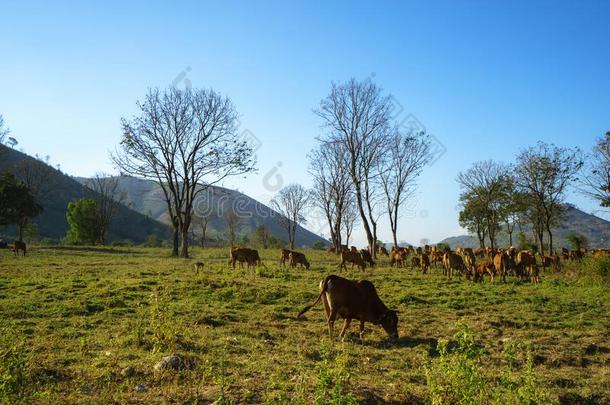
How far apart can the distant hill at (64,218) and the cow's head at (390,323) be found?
3848 inches

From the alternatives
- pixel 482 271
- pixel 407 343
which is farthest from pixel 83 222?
pixel 407 343

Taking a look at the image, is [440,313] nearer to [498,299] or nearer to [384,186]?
[498,299]

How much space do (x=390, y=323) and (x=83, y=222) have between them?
5782cm

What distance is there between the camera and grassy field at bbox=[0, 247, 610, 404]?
5.77m

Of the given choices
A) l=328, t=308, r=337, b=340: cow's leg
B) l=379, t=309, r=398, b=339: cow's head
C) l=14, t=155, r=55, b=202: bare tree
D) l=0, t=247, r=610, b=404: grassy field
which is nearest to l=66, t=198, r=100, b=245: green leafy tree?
l=14, t=155, r=55, b=202: bare tree

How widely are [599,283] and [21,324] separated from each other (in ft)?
72.4

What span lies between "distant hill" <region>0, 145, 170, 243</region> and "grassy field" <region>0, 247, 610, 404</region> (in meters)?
89.8

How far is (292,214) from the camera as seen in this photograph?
80.3m

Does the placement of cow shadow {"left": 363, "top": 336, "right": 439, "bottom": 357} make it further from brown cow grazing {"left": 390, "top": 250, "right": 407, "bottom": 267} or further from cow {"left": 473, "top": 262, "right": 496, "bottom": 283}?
brown cow grazing {"left": 390, "top": 250, "right": 407, "bottom": 267}

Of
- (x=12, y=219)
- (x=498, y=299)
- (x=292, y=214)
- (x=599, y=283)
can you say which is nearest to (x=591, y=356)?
(x=498, y=299)

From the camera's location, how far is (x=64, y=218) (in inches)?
3976

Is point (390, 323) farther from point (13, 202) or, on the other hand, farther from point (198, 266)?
point (13, 202)

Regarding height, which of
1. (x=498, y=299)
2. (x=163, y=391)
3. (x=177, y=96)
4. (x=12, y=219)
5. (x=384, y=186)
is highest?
(x=177, y=96)

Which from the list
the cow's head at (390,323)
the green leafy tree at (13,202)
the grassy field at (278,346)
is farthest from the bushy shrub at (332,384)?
the green leafy tree at (13,202)
